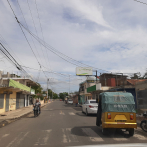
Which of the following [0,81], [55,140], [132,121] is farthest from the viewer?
[0,81]

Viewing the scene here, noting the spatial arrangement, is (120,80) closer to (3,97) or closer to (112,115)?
(3,97)

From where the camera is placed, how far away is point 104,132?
750 centimetres

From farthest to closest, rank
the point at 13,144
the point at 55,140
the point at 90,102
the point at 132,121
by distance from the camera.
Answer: the point at 90,102
the point at 132,121
the point at 55,140
the point at 13,144

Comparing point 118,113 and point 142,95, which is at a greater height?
point 142,95

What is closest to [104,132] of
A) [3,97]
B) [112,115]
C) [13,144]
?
[112,115]

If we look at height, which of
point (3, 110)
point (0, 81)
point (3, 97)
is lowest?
point (3, 110)

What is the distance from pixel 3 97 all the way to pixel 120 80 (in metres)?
22.0

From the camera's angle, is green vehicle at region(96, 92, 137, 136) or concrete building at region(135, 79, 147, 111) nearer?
green vehicle at region(96, 92, 137, 136)

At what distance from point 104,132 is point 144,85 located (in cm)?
871

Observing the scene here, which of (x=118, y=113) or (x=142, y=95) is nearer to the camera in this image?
(x=118, y=113)

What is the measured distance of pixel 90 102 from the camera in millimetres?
17125

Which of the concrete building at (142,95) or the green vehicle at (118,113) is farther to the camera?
the concrete building at (142,95)

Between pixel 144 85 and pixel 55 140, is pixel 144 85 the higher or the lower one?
the higher one

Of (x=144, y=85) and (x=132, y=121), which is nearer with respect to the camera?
(x=132, y=121)
